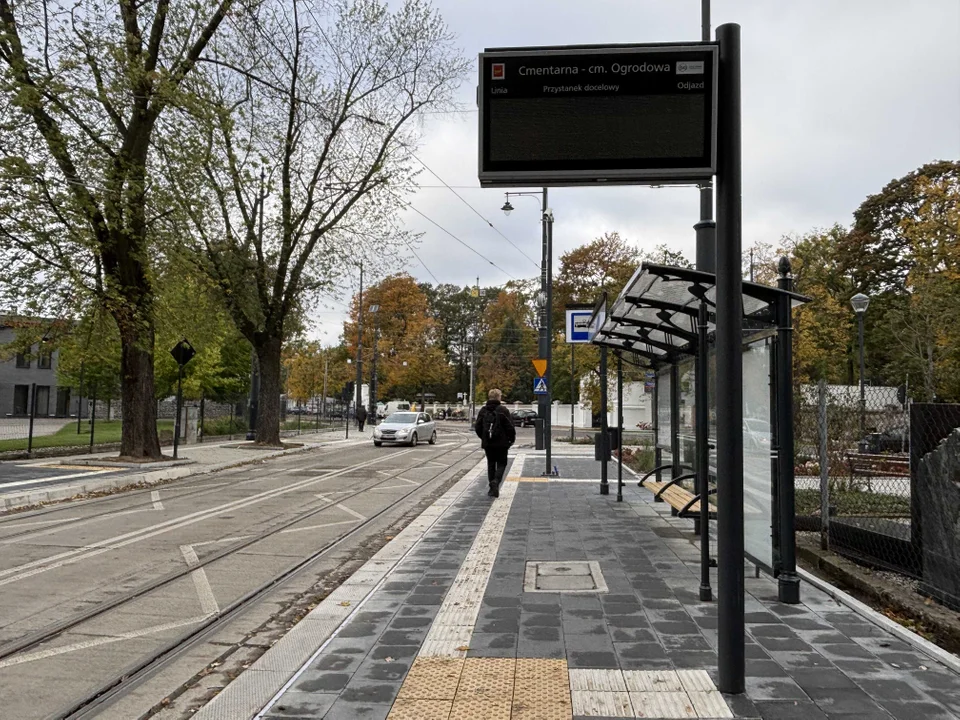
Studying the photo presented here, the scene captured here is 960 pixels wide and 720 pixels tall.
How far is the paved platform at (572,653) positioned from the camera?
3891 mm

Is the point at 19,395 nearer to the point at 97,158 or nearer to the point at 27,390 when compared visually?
the point at 27,390

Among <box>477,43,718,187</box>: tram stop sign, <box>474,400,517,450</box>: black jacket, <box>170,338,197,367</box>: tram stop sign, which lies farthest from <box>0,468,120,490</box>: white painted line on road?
<box>477,43,718,187</box>: tram stop sign

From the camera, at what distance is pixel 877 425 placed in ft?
51.0

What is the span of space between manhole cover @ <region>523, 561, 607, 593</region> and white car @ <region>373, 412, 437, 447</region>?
2337 cm

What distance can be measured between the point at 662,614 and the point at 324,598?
2.69 m

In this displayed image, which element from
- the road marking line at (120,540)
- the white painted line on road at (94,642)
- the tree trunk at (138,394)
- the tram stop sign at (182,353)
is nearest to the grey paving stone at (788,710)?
the white painted line on road at (94,642)

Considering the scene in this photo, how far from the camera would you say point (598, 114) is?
4.36 meters

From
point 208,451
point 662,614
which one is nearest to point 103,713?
point 662,614

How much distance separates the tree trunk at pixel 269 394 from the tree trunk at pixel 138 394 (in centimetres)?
756

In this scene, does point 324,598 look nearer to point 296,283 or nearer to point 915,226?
point 296,283

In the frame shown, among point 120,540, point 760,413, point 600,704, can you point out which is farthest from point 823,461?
point 120,540

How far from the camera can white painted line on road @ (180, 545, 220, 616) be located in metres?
6.15

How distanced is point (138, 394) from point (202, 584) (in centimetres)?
1277

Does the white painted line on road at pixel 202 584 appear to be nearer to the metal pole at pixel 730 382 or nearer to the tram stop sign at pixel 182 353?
the metal pole at pixel 730 382
